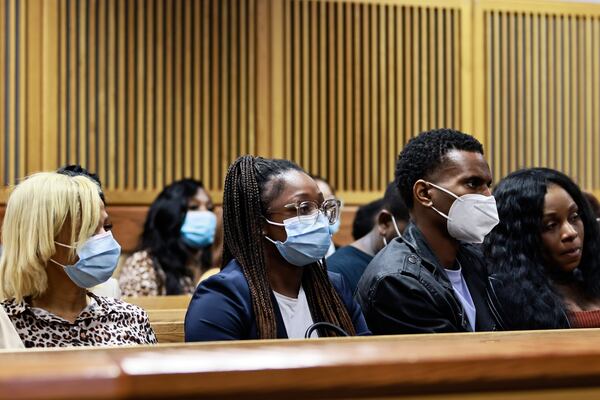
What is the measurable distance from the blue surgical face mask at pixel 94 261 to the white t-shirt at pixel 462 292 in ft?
3.07

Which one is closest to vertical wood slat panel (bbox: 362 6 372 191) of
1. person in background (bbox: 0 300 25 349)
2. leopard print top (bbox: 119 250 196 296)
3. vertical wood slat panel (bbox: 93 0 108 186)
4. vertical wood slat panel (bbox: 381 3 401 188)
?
vertical wood slat panel (bbox: 381 3 401 188)

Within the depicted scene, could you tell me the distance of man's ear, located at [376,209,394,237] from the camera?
138 inches

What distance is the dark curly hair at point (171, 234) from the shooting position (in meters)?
4.28

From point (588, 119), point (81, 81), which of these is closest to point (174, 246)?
point (81, 81)

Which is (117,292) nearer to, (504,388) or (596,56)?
(504,388)

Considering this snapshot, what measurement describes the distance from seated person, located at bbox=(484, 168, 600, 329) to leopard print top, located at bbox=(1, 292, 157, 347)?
3.32 feet

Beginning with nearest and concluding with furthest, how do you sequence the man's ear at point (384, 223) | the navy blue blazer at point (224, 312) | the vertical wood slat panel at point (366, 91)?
the navy blue blazer at point (224, 312) < the man's ear at point (384, 223) < the vertical wood slat panel at point (366, 91)

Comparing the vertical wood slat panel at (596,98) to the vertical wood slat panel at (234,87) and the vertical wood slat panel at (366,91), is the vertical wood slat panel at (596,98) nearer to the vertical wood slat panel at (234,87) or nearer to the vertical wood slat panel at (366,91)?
the vertical wood slat panel at (366,91)

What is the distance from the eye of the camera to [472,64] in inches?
225

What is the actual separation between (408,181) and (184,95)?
3.01 metres

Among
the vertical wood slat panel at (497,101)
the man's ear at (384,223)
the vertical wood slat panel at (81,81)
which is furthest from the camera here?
the vertical wood slat panel at (497,101)

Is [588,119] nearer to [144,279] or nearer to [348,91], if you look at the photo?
[348,91]

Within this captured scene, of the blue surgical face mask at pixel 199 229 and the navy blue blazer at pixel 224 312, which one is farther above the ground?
the navy blue blazer at pixel 224 312

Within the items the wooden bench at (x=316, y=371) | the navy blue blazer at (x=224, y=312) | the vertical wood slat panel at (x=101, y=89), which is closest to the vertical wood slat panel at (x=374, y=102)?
the vertical wood slat panel at (x=101, y=89)
